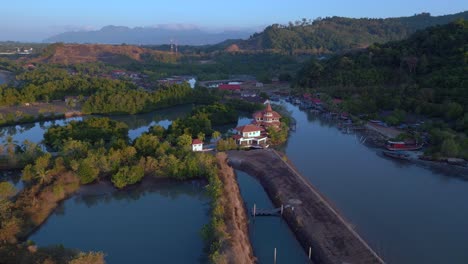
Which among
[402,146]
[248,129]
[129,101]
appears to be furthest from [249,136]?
[129,101]

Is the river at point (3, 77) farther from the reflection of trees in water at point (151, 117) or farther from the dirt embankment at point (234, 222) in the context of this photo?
the dirt embankment at point (234, 222)

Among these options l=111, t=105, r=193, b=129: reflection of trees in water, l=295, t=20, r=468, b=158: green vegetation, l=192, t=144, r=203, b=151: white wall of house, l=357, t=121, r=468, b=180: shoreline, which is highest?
l=295, t=20, r=468, b=158: green vegetation

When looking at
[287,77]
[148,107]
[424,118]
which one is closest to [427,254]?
[424,118]

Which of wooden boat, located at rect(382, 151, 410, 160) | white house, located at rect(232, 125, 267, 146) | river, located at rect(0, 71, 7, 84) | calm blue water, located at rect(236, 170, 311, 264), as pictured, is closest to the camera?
calm blue water, located at rect(236, 170, 311, 264)

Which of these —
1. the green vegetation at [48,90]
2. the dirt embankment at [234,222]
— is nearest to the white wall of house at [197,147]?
the dirt embankment at [234,222]

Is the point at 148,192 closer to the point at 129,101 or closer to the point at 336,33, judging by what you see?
the point at 129,101

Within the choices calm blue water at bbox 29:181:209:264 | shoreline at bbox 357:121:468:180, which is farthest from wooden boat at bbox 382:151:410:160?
calm blue water at bbox 29:181:209:264

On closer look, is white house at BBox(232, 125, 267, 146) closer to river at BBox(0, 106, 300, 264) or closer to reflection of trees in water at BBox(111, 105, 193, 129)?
river at BBox(0, 106, 300, 264)
